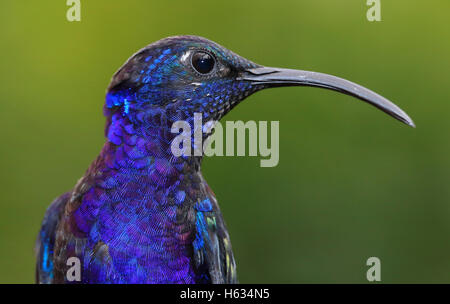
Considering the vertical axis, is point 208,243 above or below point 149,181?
below

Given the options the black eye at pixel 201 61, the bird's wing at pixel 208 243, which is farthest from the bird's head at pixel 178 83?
the bird's wing at pixel 208 243

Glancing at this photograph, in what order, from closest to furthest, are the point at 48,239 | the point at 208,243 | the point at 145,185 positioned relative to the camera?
the point at 145,185, the point at 208,243, the point at 48,239

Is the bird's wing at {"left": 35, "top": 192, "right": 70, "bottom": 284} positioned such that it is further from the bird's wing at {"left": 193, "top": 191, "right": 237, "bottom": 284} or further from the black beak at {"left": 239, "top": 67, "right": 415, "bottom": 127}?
the black beak at {"left": 239, "top": 67, "right": 415, "bottom": 127}

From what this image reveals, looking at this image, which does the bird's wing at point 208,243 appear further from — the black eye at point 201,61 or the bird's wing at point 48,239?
the bird's wing at point 48,239

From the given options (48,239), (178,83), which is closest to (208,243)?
(178,83)

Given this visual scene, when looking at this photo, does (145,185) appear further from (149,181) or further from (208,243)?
(208,243)

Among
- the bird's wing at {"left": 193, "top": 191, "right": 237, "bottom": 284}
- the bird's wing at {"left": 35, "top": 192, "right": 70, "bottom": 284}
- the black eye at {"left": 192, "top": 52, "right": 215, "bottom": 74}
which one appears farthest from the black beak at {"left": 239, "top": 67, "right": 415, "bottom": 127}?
the bird's wing at {"left": 35, "top": 192, "right": 70, "bottom": 284}

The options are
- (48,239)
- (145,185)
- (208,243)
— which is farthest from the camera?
(48,239)
